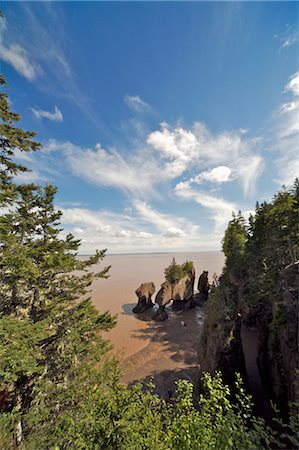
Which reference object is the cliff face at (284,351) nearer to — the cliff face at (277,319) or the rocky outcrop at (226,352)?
the cliff face at (277,319)

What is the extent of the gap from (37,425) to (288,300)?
1487 cm

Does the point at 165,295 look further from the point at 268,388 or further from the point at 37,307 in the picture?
the point at 37,307

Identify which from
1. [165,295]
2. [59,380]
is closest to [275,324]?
[59,380]

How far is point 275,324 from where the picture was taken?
13.8 m

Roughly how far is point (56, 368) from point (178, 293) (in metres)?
28.6

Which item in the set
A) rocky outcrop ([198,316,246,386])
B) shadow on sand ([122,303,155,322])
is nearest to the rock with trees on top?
shadow on sand ([122,303,155,322])

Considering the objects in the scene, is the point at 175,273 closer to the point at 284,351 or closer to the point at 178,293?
the point at 178,293

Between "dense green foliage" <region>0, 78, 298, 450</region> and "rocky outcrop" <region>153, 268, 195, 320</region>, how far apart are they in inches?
895

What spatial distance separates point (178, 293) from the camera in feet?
121

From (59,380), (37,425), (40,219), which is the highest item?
(40,219)

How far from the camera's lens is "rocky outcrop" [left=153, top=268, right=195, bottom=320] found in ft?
116

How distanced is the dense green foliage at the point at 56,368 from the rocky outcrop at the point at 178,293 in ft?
74.6

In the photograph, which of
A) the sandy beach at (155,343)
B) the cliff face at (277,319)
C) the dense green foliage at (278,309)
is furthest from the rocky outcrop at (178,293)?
the cliff face at (277,319)

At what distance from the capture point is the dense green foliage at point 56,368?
5.58 meters
